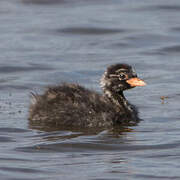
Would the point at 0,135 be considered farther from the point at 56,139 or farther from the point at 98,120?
the point at 98,120

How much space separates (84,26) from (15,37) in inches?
97.9

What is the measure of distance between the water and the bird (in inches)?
11.5

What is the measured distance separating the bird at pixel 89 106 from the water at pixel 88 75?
293mm

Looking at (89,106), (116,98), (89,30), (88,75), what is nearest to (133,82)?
(116,98)

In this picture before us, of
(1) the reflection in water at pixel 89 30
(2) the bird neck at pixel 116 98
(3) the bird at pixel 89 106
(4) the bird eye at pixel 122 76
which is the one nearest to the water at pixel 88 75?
(1) the reflection in water at pixel 89 30

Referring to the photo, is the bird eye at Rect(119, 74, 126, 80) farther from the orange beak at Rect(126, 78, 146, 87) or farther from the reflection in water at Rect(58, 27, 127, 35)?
the reflection in water at Rect(58, 27, 127, 35)

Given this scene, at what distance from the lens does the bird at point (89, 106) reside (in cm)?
1216

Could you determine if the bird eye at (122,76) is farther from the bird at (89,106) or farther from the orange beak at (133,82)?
the orange beak at (133,82)

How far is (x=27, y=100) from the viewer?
555 inches

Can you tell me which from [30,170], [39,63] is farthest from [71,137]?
[39,63]

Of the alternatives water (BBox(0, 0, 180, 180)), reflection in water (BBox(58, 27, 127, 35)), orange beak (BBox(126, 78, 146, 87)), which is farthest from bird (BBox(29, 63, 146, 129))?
reflection in water (BBox(58, 27, 127, 35))

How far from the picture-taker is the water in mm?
9859

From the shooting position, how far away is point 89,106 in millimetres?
12258

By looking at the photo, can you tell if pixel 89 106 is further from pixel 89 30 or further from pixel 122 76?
pixel 89 30
